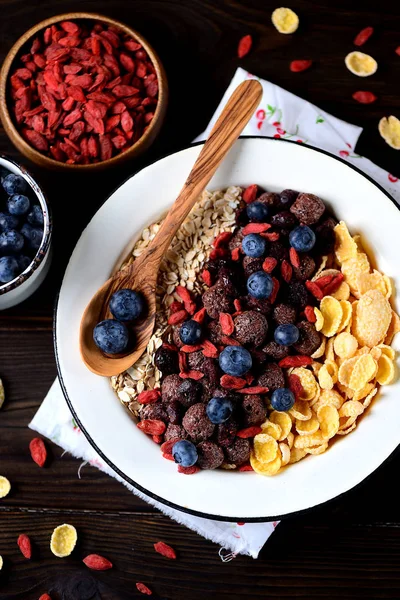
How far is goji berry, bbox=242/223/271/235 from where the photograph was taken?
1245mm

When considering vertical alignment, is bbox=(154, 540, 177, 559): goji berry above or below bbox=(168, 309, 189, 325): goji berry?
below

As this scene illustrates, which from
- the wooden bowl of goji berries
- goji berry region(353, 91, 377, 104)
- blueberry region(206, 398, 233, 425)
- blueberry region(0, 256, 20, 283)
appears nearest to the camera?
blueberry region(206, 398, 233, 425)

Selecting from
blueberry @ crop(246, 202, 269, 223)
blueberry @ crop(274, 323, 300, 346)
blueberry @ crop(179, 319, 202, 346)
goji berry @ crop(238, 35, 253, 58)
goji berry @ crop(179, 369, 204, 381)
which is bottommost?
goji berry @ crop(179, 369, 204, 381)

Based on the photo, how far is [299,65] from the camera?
153cm

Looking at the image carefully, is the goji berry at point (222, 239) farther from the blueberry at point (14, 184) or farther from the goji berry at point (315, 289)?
the blueberry at point (14, 184)

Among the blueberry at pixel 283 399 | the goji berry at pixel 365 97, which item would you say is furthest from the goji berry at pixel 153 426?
the goji berry at pixel 365 97

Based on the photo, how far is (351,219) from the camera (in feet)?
4.20

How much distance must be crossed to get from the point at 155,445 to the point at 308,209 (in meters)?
0.51

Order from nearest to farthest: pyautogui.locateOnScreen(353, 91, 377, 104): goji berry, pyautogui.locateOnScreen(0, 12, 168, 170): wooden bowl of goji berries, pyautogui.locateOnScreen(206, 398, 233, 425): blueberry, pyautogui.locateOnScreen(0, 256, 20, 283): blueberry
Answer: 1. pyautogui.locateOnScreen(206, 398, 233, 425): blueberry
2. pyautogui.locateOnScreen(0, 256, 20, 283): blueberry
3. pyautogui.locateOnScreen(0, 12, 168, 170): wooden bowl of goji berries
4. pyautogui.locateOnScreen(353, 91, 377, 104): goji berry

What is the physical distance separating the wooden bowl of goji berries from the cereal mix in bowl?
304mm

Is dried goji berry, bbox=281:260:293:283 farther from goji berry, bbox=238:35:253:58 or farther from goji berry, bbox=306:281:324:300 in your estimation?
goji berry, bbox=238:35:253:58

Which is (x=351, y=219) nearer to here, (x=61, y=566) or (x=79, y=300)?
(x=79, y=300)

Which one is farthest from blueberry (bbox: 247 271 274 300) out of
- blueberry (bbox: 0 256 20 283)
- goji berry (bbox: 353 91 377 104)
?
goji berry (bbox: 353 91 377 104)

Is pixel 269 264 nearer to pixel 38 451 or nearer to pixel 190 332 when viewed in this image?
pixel 190 332
